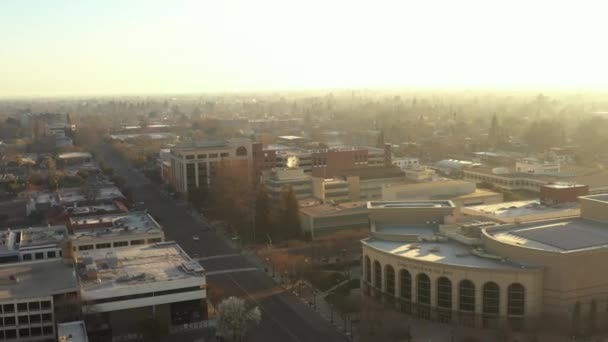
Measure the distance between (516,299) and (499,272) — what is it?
99 cm

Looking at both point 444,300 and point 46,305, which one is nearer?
point 46,305

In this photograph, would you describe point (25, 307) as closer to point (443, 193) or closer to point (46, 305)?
point (46, 305)

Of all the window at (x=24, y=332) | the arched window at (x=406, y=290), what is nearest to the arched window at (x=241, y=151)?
the arched window at (x=406, y=290)

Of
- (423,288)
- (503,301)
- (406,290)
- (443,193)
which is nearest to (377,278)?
(406,290)

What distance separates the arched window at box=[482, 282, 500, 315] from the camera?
21.1 meters

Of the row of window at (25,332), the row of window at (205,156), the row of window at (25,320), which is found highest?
the row of window at (205,156)

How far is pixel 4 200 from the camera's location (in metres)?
45.6

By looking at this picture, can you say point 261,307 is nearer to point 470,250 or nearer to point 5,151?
point 470,250

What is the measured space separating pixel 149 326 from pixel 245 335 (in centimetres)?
285

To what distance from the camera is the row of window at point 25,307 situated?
2045 cm

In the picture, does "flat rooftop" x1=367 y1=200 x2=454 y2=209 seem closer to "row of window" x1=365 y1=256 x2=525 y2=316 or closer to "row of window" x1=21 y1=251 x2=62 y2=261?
"row of window" x1=365 y1=256 x2=525 y2=316

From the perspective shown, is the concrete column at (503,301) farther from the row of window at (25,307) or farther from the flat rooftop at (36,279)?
the row of window at (25,307)

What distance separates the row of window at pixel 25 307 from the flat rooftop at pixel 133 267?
1148 millimetres

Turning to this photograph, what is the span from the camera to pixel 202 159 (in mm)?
45000
